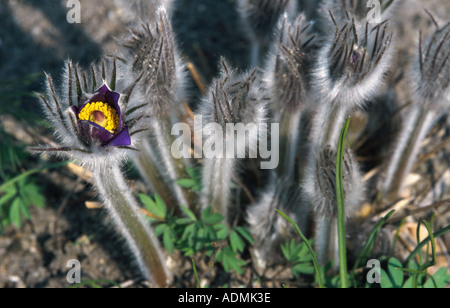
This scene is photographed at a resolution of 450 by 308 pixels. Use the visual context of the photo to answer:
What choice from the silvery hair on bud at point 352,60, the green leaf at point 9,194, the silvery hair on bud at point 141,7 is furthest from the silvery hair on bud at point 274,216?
the green leaf at point 9,194

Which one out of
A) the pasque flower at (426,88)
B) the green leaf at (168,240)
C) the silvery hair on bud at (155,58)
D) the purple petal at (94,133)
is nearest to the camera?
the purple petal at (94,133)

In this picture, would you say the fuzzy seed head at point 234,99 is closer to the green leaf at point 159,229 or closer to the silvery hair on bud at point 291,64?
the silvery hair on bud at point 291,64

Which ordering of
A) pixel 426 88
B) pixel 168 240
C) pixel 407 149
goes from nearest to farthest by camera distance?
pixel 426 88 < pixel 168 240 < pixel 407 149

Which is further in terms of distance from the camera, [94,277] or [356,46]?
[94,277]

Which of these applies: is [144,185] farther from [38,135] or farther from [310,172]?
[310,172]

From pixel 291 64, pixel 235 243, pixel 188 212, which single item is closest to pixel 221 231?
pixel 235 243

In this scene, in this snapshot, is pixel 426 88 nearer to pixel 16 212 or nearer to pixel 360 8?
pixel 360 8

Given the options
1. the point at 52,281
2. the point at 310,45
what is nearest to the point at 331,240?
the point at 310,45
